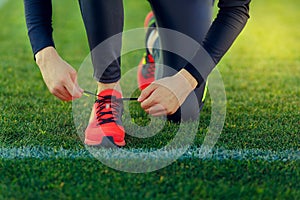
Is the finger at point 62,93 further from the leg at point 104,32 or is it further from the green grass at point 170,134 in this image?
the leg at point 104,32

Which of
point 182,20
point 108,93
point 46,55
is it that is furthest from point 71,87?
point 182,20

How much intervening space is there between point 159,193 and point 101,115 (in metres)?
0.61

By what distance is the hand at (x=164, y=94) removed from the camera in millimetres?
1778

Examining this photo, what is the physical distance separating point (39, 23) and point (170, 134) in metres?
0.68

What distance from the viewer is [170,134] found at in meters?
2.29

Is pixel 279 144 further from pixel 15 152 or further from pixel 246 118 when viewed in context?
pixel 15 152

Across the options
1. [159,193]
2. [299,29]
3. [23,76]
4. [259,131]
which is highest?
[159,193]

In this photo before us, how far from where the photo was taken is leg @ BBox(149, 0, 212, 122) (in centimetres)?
260

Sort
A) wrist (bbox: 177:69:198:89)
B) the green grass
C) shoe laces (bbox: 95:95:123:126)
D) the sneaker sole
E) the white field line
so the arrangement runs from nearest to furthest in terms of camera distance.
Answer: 1. the green grass
2. wrist (bbox: 177:69:198:89)
3. the white field line
4. the sneaker sole
5. shoe laces (bbox: 95:95:123:126)

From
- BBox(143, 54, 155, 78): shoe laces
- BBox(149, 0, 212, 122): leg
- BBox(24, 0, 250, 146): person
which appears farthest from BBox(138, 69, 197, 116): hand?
BBox(143, 54, 155, 78): shoe laces

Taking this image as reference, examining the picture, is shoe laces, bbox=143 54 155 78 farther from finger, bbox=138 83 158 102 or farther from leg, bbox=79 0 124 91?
finger, bbox=138 83 158 102

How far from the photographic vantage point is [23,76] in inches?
126

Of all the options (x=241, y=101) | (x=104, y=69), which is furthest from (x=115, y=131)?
(x=241, y=101)

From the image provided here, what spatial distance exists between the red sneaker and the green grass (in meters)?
0.06
